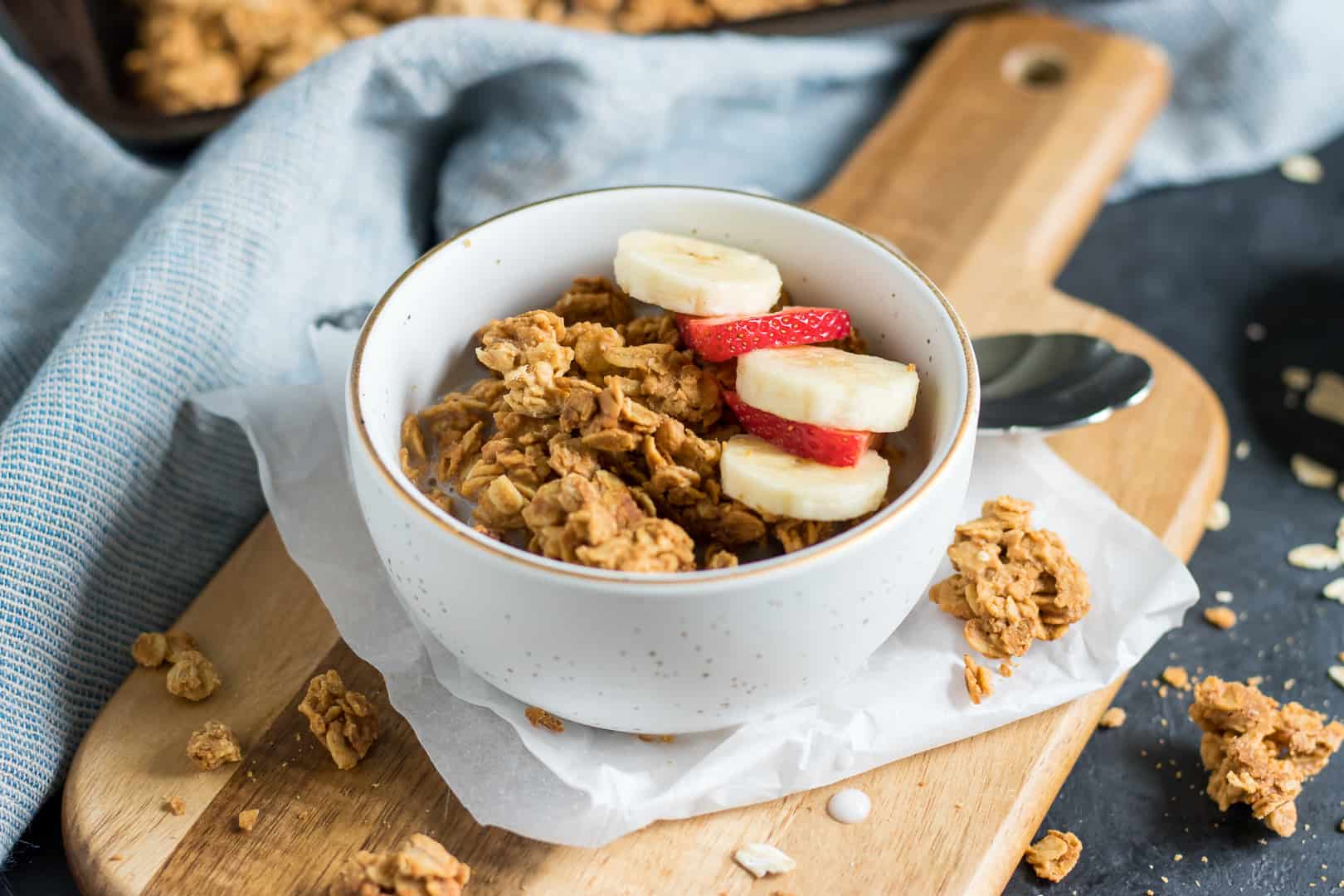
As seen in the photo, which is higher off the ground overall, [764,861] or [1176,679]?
[764,861]

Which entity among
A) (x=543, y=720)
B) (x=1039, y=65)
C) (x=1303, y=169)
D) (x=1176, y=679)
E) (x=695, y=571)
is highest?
(x=695, y=571)

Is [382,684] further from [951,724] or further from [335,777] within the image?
[951,724]

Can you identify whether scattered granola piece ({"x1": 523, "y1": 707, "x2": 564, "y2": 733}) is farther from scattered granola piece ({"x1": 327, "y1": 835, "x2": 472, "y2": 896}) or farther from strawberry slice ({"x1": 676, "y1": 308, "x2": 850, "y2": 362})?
strawberry slice ({"x1": 676, "y1": 308, "x2": 850, "y2": 362})

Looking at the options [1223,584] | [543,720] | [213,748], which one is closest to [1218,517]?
[1223,584]

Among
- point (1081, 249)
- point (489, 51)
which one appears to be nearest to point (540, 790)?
point (489, 51)

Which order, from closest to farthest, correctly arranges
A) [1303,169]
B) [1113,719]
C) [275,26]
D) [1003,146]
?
[1113,719]
[1003,146]
[275,26]
[1303,169]

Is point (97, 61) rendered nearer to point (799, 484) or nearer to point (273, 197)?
point (273, 197)
